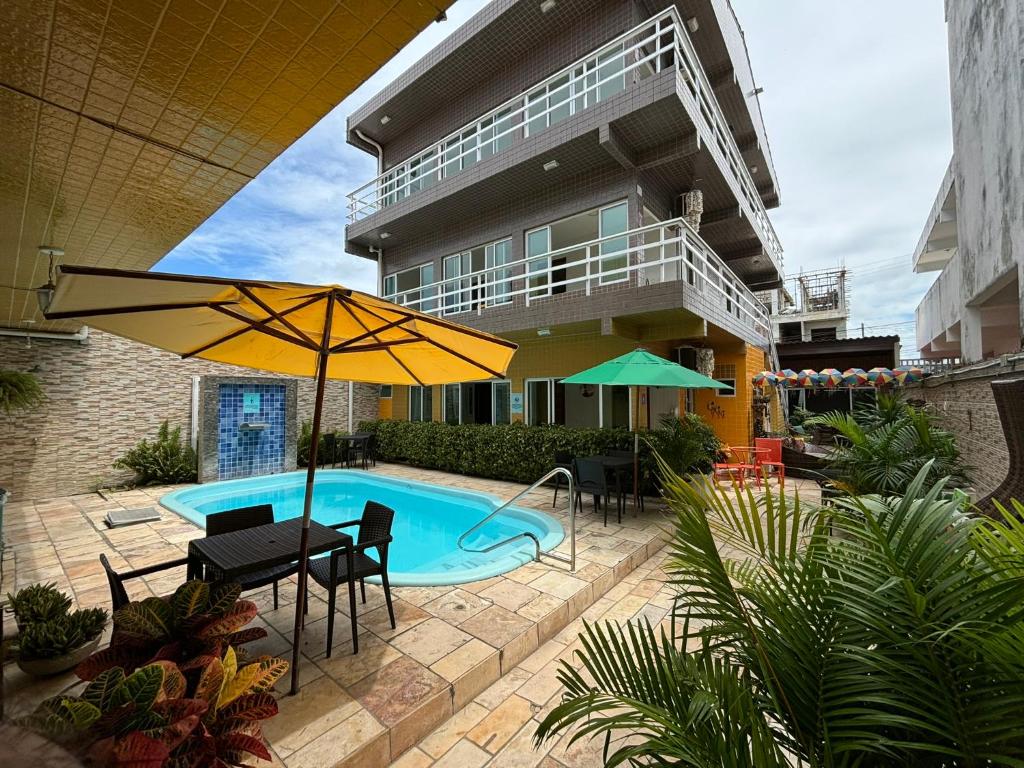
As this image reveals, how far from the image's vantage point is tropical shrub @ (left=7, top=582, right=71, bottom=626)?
2.94m

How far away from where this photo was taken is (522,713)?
2787 mm

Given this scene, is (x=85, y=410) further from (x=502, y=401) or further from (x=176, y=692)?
(x=176, y=692)

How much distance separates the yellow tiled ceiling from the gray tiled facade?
6.51m

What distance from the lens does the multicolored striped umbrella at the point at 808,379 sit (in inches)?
497

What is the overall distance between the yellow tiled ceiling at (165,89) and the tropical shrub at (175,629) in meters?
2.79

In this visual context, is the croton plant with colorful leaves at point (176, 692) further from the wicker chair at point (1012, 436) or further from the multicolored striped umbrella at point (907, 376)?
the multicolored striped umbrella at point (907, 376)

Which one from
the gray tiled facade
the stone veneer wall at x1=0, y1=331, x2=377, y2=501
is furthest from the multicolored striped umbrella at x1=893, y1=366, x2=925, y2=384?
the stone veneer wall at x1=0, y1=331, x2=377, y2=501

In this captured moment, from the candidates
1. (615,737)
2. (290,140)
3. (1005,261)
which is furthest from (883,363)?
(290,140)

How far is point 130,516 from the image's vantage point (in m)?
6.55

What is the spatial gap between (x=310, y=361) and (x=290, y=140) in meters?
2.07

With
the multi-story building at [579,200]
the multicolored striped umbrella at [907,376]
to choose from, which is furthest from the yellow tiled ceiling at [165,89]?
the multicolored striped umbrella at [907,376]

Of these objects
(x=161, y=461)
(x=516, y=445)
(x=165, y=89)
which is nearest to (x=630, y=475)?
(x=516, y=445)

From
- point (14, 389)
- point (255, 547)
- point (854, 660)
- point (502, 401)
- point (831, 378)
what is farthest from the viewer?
point (831, 378)

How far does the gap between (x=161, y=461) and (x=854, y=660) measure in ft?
39.9
